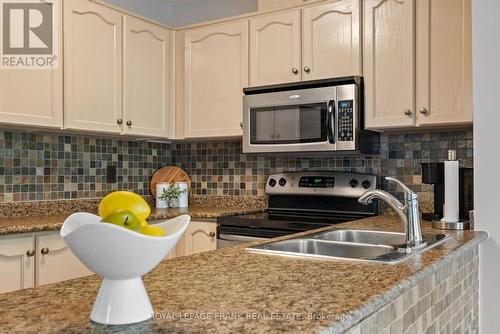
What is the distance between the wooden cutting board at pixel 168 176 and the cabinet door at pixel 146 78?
18.3 inches

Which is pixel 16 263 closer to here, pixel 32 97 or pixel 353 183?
pixel 32 97

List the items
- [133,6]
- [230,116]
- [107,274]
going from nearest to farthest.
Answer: [107,274] < [230,116] < [133,6]

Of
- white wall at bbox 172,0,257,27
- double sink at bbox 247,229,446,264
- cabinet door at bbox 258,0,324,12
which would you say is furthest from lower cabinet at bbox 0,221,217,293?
white wall at bbox 172,0,257,27

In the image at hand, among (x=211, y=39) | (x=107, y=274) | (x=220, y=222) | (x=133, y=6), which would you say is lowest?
(x=220, y=222)

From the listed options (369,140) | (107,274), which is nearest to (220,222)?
(369,140)

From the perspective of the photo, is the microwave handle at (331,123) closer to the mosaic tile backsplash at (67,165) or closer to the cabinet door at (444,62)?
the cabinet door at (444,62)

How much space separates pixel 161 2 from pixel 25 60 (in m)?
1.54

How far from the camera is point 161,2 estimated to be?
3.85 metres

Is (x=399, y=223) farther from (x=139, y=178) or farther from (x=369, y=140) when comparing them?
(x=139, y=178)

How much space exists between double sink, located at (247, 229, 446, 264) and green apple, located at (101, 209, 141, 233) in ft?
2.47

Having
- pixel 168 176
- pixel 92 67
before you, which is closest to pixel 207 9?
pixel 92 67

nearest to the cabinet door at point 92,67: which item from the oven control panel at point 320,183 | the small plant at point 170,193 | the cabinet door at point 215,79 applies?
the cabinet door at point 215,79

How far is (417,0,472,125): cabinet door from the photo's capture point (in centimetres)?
245

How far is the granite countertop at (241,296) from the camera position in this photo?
2.53 feet
